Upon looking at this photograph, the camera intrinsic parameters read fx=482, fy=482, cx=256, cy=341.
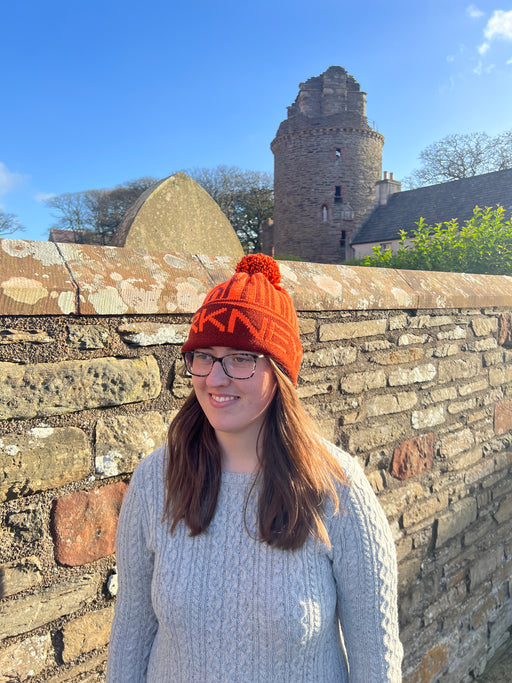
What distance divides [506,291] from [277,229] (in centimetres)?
2630

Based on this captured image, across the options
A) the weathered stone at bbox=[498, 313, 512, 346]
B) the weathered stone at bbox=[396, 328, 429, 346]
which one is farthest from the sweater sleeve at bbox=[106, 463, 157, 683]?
the weathered stone at bbox=[498, 313, 512, 346]

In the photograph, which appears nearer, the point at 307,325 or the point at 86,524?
the point at 86,524

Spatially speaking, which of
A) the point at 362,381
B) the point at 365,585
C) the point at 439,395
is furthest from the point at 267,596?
the point at 439,395

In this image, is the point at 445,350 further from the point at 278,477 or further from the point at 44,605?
the point at 44,605

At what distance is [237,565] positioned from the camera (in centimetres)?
127

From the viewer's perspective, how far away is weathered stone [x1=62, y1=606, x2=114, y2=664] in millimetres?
1606

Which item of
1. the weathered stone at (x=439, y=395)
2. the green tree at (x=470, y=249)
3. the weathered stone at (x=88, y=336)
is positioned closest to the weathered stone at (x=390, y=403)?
the weathered stone at (x=439, y=395)

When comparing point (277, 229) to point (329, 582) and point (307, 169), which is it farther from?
point (329, 582)

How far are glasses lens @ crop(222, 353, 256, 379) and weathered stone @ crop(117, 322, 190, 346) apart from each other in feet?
1.84

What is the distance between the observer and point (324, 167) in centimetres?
2783

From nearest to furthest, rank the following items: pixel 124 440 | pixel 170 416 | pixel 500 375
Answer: pixel 124 440, pixel 170 416, pixel 500 375

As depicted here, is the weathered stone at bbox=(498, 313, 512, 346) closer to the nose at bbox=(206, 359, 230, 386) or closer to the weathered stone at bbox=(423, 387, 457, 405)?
the weathered stone at bbox=(423, 387, 457, 405)

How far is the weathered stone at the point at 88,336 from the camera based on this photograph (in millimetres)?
1616

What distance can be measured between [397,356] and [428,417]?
49 centimetres
